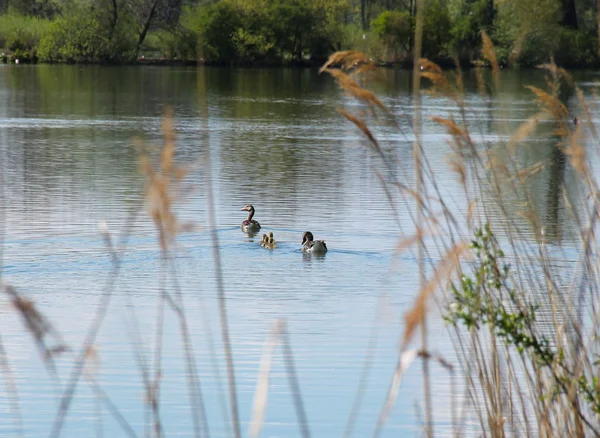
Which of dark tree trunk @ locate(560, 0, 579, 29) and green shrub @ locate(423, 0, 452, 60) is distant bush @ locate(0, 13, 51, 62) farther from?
dark tree trunk @ locate(560, 0, 579, 29)

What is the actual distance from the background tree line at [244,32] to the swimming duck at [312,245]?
159 feet

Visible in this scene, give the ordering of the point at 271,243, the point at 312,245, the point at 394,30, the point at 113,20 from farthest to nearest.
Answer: the point at 394,30 < the point at 113,20 < the point at 271,243 < the point at 312,245

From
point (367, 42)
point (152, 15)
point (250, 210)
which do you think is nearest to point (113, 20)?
point (152, 15)

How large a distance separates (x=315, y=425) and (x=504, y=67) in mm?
61083

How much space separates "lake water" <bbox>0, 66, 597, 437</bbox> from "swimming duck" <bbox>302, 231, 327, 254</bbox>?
12cm

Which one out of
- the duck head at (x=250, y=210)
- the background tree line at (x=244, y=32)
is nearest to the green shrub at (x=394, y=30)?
the background tree line at (x=244, y=32)

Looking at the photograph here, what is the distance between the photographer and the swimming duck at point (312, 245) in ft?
36.2

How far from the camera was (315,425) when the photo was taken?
6047 mm

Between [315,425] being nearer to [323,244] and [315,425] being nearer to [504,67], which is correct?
[323,244]

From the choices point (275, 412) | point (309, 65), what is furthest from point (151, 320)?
point (309, 65)

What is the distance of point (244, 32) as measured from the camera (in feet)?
208

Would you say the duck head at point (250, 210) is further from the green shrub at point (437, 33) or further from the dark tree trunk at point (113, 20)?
the green shrub at point (437, 33)

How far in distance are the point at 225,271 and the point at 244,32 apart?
53.9 metres

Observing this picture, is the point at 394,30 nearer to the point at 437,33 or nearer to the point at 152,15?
the point at 437,33
